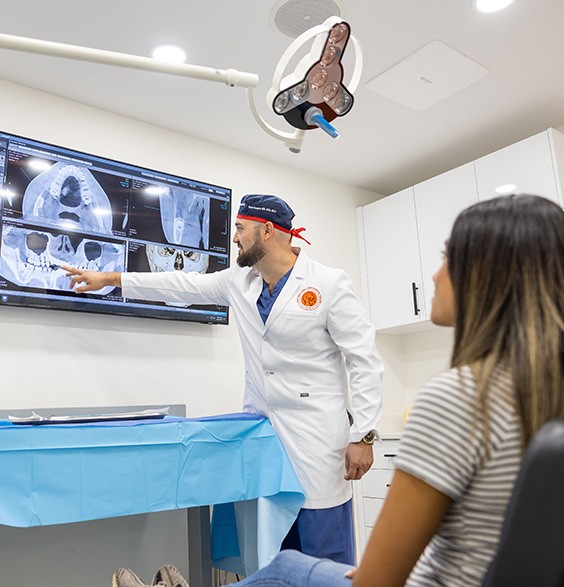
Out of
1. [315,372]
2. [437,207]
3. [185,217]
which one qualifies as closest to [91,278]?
[185,217]

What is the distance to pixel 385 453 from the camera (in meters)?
3.28

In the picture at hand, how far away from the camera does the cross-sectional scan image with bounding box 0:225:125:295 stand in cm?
245

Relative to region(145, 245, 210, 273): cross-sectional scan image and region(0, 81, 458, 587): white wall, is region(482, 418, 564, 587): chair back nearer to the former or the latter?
region(0, 81, 458, 587): white wall

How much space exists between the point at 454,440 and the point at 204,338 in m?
2.45

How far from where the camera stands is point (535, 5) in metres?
2.33

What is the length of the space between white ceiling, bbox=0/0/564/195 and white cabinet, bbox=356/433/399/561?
1.64m

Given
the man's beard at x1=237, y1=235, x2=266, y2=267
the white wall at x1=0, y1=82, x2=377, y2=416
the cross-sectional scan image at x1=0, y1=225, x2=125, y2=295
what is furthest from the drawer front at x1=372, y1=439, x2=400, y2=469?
the cross-sectional scan image at x1=0, y1=225, x2=125, y2=295

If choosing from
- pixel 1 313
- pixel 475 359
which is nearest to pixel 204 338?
pixel 1 313

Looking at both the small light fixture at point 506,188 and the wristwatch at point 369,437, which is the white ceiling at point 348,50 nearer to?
the small light fixture at point 506,188

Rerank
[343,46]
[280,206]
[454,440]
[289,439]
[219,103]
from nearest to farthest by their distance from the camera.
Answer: [454,440] → [343,46] → [289,439] → [280,206] → [219,103]

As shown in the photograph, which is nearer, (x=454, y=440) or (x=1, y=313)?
(x=454, y=440)

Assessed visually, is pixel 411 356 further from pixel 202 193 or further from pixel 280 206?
pixel 280 206

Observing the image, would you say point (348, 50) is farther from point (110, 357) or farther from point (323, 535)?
point (323, 535)

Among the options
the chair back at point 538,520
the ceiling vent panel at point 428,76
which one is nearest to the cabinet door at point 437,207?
the ceiling vent panel at point 428,76
